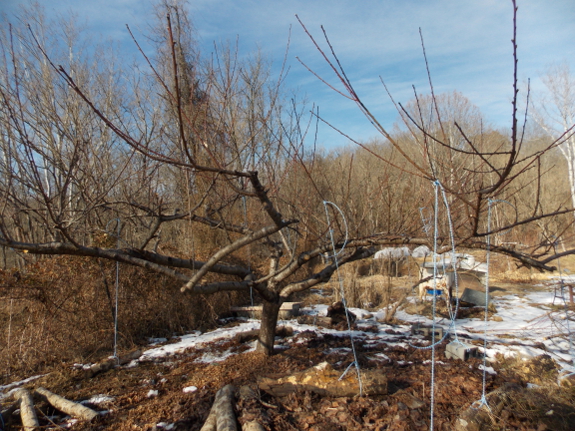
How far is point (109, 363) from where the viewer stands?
170 inches

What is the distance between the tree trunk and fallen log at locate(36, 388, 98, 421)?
1.75 metres

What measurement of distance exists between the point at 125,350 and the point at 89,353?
440 mm

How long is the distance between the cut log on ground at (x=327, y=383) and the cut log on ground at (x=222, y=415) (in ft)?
1.14

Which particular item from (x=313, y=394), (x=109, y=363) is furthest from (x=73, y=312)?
(x=313, y=394)

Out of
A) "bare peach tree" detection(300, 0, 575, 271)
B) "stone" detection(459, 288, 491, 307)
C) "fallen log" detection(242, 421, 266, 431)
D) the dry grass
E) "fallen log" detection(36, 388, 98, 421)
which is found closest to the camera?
"bare peach tree" detection(300, 0, 575, 271)

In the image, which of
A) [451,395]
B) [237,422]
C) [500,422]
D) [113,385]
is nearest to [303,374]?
[237,422]

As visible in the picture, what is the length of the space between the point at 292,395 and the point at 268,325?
3.59 ft

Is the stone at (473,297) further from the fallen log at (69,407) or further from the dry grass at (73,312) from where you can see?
the fallen log at (69,407)

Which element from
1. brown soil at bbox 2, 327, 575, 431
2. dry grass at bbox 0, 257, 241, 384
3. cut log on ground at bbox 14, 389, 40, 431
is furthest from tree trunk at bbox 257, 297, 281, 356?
dry grass at bbox 0, 257, 241, 384

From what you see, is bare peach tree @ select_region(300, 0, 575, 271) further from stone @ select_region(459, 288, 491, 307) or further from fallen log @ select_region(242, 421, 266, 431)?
stone @ select_region(459, 288, 491, 307)

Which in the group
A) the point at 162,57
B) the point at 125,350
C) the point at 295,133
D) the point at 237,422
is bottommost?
the point at 125,350

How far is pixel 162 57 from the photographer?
5598 mm

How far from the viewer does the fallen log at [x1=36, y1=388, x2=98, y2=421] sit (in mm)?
3045

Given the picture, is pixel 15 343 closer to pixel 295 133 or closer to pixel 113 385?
pixel 113 385
